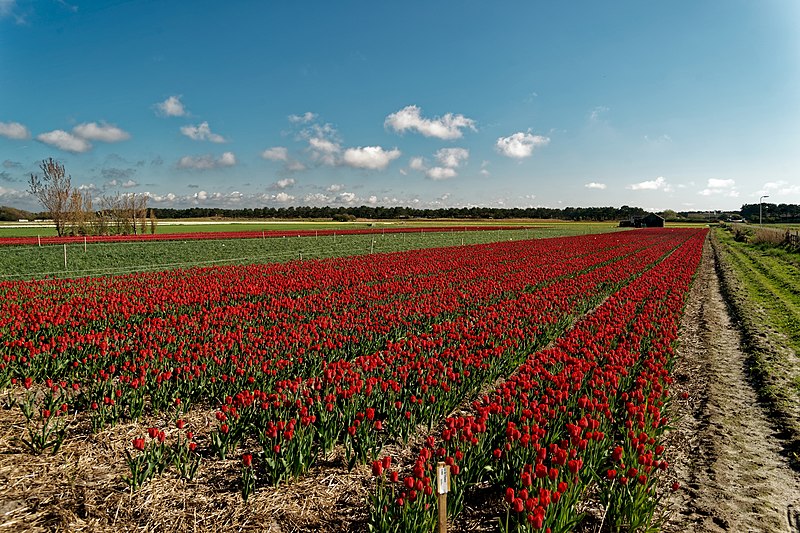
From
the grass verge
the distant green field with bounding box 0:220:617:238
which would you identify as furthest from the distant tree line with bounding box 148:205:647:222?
the grass verge

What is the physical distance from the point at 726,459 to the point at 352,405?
4.37 m

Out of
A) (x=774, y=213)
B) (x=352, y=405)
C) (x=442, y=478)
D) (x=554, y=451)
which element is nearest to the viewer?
(x=442, y=478)

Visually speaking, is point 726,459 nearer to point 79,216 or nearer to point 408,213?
point 79,216

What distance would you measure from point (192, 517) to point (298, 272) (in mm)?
14982

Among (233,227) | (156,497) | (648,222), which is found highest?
Result: (648,222)

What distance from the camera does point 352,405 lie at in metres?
5.46

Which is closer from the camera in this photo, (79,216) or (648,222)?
(79,216)

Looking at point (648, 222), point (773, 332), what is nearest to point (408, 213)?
point (648, 222)

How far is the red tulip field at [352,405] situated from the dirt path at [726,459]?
308mm

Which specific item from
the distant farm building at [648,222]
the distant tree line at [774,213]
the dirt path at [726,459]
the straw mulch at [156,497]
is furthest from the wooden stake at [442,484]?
the distant tree line at [774,213]

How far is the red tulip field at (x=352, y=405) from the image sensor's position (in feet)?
13.5

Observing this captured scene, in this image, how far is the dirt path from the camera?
14.5 feet

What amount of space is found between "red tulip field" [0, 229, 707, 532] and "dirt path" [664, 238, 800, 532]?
308 mm

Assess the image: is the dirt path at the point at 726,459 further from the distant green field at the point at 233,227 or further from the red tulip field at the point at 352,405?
the distant green field at the point at 233,227
